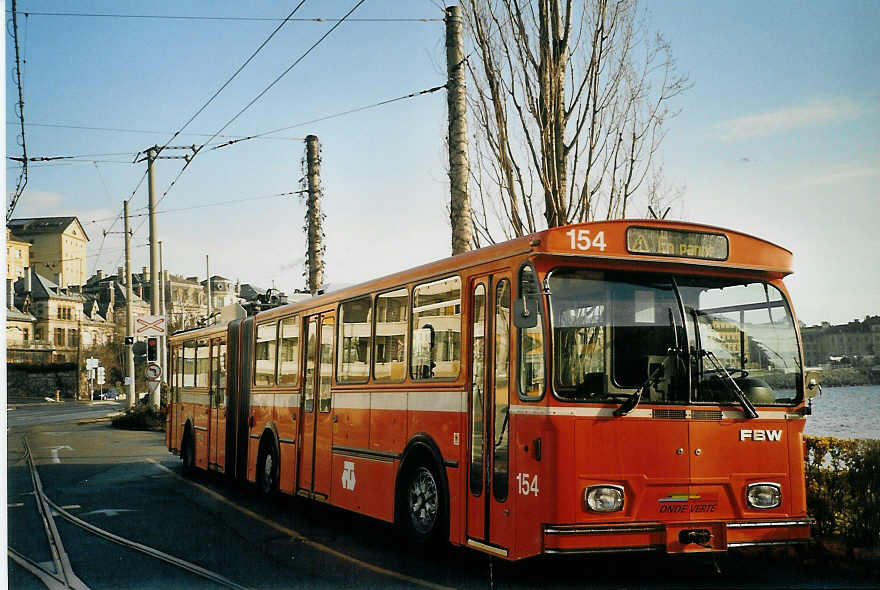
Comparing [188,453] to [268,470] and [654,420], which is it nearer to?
[268,470]

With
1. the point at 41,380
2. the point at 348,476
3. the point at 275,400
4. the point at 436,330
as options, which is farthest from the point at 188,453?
the point at 41,380

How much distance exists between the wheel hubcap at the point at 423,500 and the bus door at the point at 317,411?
8.43 feet

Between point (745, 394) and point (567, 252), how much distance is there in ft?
6.40

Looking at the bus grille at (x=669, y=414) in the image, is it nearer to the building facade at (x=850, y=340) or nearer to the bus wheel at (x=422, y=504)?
the building facade at (x=850, y=340)

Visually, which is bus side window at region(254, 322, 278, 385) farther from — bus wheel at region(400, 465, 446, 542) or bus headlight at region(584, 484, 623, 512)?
bus headlight at region(584, 484, 623, 512)

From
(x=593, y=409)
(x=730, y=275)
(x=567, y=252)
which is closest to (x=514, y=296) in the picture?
(x=567, y=252)

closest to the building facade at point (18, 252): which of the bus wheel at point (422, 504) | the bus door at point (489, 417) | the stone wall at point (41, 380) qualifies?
the bus wheel at point (422, 504)

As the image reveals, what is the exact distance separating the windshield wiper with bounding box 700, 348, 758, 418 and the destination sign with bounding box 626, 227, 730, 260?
84cm

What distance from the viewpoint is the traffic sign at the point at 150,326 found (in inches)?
1120

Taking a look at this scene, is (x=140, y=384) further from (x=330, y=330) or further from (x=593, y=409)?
(x=593, y=409)

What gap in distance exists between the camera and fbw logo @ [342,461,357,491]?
37.4ft

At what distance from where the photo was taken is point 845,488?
901 cm

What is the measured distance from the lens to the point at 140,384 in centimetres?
7931

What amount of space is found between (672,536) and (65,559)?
6088 mm
